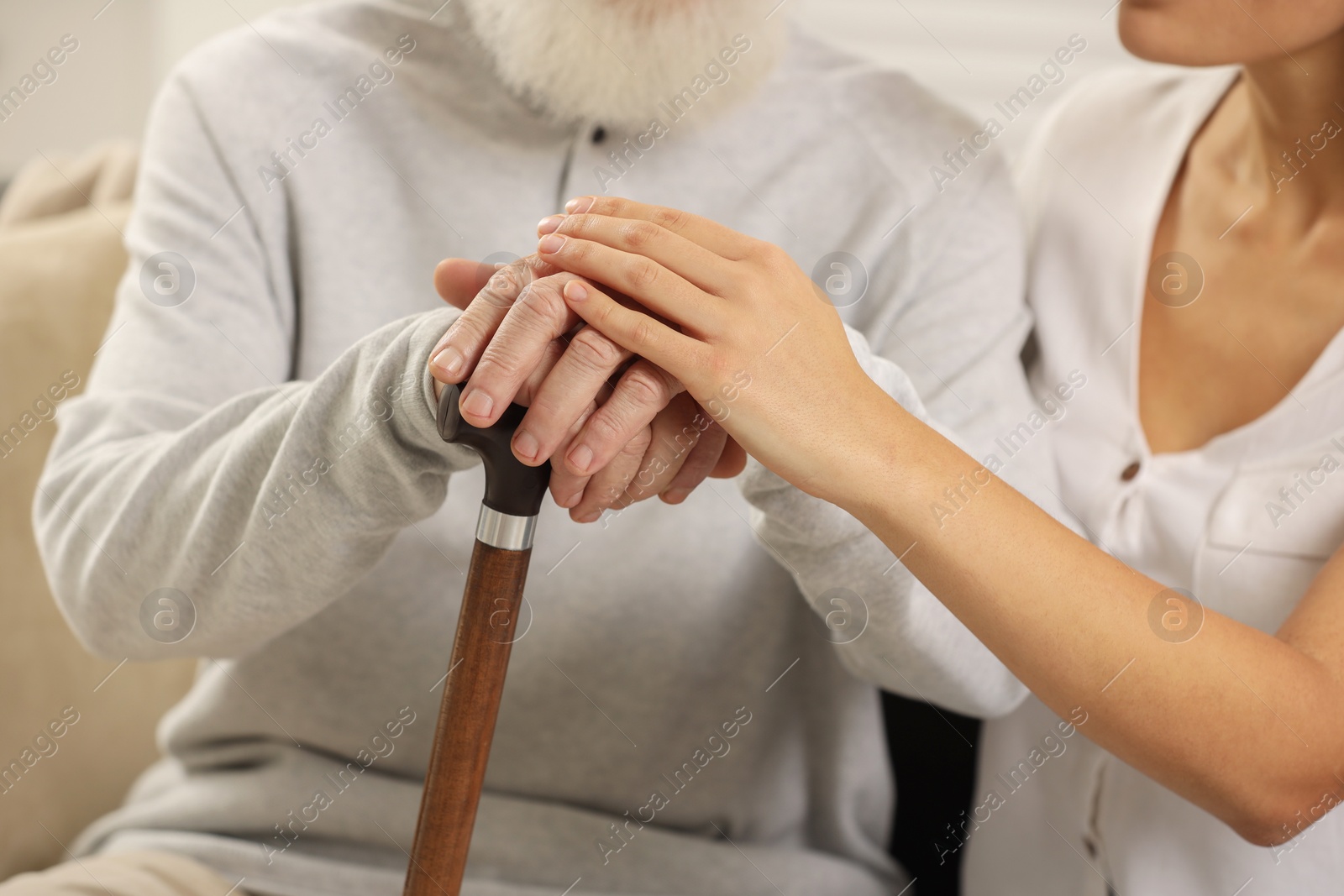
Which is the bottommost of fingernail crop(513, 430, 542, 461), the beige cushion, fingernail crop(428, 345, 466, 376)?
the beige cushion

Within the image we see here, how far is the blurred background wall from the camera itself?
1850 mm

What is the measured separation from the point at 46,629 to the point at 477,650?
0.77 meters

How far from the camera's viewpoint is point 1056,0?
6.04 ft

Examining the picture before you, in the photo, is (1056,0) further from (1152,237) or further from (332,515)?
(332,515)

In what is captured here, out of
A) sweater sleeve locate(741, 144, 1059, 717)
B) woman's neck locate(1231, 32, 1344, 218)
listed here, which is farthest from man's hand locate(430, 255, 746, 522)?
woman's neck locate(1231, 32, 1344, 218)

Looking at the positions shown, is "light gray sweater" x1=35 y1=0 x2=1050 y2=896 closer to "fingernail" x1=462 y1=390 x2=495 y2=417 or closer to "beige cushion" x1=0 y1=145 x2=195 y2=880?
"beige cushion" x1=0 y1=145 x2=195 y2=880

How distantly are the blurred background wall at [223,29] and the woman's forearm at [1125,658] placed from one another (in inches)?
39.3

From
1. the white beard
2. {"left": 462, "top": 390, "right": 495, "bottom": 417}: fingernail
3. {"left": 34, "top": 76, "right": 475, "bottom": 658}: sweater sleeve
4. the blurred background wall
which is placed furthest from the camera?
the blurred background wall

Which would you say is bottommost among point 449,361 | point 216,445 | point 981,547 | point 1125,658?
point 1125,658

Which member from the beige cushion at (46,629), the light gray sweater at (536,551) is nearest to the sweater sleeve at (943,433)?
the light gray sweater at (536,551)

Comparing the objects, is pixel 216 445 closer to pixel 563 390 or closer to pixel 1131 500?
pixel 563 390

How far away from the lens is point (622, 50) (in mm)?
1069

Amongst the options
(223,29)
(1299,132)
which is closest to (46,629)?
(223,29)

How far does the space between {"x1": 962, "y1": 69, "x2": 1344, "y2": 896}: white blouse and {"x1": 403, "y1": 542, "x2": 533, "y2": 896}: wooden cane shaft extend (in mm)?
449
